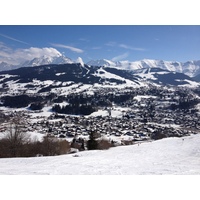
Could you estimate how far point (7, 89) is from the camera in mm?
194250

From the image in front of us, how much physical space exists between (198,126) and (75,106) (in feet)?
223

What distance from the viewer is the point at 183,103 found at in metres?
134

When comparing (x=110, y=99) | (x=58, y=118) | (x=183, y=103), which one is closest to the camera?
(x=58, y=118)

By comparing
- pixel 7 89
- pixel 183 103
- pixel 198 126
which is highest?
pixel 7 89

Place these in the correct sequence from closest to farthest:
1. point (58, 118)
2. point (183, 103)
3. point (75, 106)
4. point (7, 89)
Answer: point (58, 118) → point (75, 106) → point (183, 103) → point (7, 89)

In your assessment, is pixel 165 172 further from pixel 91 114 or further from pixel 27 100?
pixel 27 100

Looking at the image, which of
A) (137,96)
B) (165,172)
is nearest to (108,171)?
(165,172)

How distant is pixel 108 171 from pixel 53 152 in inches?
A: 487

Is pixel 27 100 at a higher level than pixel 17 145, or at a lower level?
higher

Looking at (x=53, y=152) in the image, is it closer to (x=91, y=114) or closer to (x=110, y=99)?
(x=91, y=114)

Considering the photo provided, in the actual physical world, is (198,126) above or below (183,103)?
below

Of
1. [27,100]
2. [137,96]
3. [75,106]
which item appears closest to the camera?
[75,106]

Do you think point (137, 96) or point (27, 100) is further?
point (137, 96)

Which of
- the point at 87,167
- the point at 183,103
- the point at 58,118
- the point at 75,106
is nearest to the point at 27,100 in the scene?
the point at 75,106
